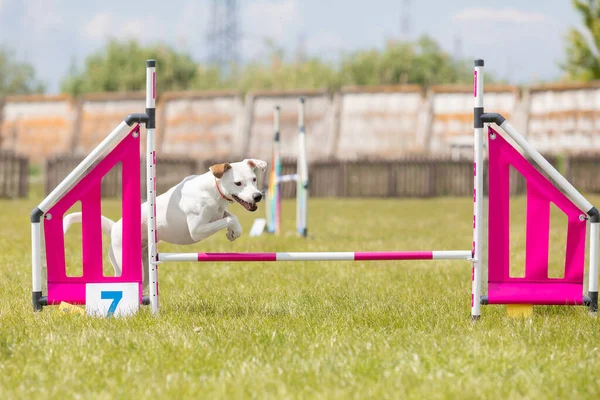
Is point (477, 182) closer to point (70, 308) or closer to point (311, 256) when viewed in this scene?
point (311, 256)

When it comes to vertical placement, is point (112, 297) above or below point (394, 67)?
below

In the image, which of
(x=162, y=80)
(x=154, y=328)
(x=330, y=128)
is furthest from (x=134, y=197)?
(x=162, y=80)

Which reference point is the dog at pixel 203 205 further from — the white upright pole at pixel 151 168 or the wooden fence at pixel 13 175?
the wooden fence at pixel 13 175

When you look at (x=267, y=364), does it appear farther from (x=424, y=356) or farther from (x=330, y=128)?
(x=330, y=128)

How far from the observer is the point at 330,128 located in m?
29.5

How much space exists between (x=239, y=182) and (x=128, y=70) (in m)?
38.5

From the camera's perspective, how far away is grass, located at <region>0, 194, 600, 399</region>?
3592mm

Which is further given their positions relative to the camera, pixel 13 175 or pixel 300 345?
pixel 13 175

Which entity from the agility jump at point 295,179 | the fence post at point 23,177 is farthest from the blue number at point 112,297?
the fence post at point 23,177

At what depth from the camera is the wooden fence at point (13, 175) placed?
984 inches

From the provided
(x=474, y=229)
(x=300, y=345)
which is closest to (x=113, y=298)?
(x=300, y=345)

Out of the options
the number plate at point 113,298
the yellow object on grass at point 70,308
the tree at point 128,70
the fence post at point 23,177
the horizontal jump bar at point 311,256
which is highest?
the tree at point 128,70

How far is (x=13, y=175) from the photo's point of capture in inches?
989

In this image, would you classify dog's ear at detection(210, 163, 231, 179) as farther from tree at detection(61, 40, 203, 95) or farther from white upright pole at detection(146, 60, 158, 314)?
tree at detection(61, 40, 203, 95)
